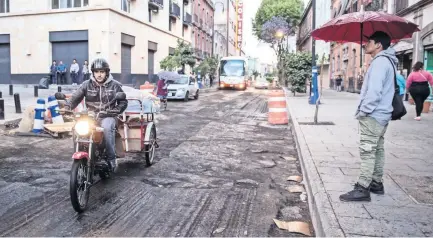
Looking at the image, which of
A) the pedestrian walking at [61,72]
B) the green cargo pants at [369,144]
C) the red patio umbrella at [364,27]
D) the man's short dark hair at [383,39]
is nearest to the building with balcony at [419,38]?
the red patio umbrella at [364,27]

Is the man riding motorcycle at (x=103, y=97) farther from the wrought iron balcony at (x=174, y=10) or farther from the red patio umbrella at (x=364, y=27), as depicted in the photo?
the wrought iron balcony at (x=174, y=10)

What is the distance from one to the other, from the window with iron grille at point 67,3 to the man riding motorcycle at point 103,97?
21.9 meters

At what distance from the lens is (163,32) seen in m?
34.8

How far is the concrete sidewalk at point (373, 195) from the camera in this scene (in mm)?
3455

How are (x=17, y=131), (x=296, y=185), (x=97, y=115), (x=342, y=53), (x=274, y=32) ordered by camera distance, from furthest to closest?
(x=274, y=32) < (x=342, y=53) < (x=17, y=131) < (x=296, y=185) < (x=97, y=115)

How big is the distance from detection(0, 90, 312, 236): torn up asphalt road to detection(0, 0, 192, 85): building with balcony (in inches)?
682

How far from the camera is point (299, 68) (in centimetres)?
2316

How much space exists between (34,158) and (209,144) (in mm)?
3399

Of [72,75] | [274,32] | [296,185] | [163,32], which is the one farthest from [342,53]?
[296,185]

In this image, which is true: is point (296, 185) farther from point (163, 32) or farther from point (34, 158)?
point (163, 32)

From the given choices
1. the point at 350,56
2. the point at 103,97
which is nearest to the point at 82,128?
the point at 103,97

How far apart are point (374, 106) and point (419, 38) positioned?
15395mm

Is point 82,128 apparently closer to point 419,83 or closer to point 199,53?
point 419,83

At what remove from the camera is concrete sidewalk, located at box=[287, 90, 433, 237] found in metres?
3.46
